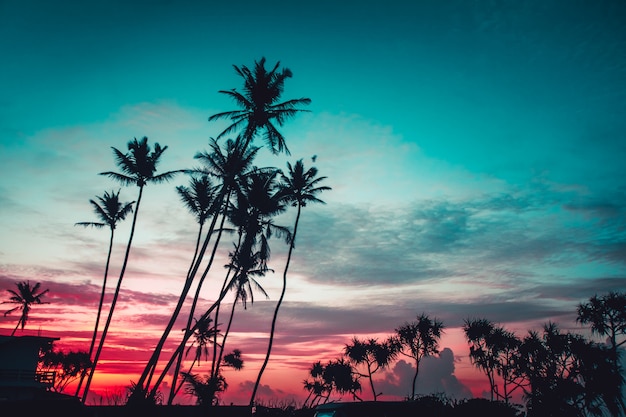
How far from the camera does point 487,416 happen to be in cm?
1959

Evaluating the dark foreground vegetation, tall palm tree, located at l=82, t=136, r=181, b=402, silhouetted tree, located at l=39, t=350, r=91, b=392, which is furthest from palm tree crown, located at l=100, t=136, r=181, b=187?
silhouetted tree, located at l=39, t=350, r=91, b=392

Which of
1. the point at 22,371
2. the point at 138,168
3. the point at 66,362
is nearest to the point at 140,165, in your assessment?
the point at 138,168

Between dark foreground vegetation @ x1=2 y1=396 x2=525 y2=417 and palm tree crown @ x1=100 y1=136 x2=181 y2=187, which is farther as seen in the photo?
palm tree crown @ x1=100 y1=136 x2=181 y2=187

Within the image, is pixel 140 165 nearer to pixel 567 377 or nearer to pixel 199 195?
pixel 199 195

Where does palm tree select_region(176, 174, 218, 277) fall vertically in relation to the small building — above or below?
above

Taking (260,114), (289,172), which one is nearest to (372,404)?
(260,114)

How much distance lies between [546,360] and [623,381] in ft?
19.0

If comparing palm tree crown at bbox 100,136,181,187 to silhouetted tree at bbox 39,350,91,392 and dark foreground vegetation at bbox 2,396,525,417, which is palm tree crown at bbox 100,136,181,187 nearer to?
dark foreground vegetation at bbox 2,396,525,417

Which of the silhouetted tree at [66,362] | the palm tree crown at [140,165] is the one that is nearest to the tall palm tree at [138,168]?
the palm tree crown at [140,165]

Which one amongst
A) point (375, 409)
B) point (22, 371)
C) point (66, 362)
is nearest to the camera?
point (375, 409)

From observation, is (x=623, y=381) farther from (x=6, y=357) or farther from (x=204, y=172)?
(x=6, y=357)

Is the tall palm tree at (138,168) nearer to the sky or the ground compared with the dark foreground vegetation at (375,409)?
nearer to the sky

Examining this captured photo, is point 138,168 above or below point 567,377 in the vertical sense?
above

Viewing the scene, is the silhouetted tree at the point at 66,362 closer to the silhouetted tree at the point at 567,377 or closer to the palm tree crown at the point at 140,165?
the palm tree crown at the point at 140,165
